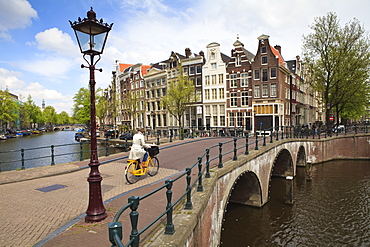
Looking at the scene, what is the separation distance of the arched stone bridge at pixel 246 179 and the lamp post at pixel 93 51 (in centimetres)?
156

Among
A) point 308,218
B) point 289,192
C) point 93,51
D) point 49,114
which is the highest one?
point 49,114

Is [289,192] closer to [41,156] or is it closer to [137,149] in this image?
[137,149]

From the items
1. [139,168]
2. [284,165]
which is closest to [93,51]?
[139,168]

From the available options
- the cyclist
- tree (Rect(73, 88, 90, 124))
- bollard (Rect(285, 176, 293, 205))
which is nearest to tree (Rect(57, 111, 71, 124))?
tree (Rect(73, 88, 90, 124))

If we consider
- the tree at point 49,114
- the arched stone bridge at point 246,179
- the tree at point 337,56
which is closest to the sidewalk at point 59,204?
the arched stone bridge at point 246,179

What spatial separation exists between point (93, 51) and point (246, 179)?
32.7ft

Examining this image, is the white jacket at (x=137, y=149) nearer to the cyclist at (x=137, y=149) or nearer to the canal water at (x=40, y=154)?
the cyclist at (x=137, y=149)

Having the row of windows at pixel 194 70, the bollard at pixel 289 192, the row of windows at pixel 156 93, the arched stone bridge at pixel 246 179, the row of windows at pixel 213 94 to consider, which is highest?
the row of windows at pixel 194 70

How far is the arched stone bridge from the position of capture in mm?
4570

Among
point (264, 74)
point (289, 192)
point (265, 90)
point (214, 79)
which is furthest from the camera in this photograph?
point (214, 79)

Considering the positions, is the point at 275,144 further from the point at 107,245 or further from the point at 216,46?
the point at 216,46

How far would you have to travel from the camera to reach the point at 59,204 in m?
5.80

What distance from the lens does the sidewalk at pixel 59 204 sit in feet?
13.6

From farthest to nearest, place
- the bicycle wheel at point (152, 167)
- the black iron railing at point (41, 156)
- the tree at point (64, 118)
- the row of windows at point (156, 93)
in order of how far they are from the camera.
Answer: the tree at point (64, 118), the row of windows at point (156, 93), the black iron railing at point (41, 156), the bicycle wheel at point (152, 167)
